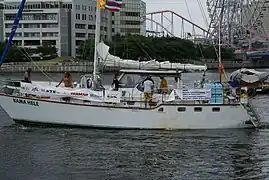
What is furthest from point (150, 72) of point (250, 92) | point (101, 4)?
point (250, 92)

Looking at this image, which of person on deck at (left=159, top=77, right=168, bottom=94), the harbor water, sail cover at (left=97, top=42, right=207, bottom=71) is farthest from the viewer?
sail cover at (left=97, top=42, right=207, bottom=71)

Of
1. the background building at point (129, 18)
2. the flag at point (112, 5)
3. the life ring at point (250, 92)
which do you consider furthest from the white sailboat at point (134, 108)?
the background building at point (129, 18)

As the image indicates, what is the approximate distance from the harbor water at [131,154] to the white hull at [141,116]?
0.44m

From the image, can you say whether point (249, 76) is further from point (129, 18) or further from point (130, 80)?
point (129, 18)

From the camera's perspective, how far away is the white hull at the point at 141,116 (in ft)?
96.2

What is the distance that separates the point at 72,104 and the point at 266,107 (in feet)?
77.5

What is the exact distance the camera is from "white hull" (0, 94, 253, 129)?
2931 cm

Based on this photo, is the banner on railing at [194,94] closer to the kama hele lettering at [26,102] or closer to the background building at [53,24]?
the kama hele lettering at [26,102]

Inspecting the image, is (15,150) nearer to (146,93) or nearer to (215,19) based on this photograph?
(146,93)

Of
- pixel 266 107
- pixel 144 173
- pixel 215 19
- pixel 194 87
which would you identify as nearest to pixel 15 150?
pixel 144 173

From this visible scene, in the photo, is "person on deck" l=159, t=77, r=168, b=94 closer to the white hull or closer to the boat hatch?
the boat hatch

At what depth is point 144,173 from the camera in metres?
20.6

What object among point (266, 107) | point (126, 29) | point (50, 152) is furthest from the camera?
point (126, 29)

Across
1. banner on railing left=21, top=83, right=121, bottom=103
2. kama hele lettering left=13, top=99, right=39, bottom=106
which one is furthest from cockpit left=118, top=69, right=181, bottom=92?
kama hele lettering left=13, top=99, right=39, bottom=106
